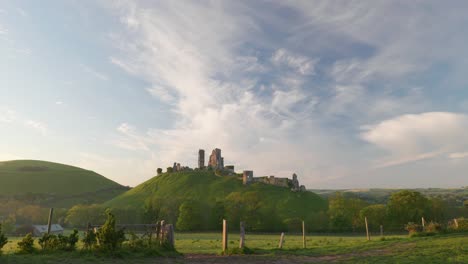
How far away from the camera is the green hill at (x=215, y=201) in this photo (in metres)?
110

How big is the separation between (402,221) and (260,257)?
298ft

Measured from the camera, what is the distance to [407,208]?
101 m

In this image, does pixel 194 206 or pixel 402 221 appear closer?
pixel 402 221

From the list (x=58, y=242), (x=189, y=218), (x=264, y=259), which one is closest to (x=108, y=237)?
(x=58, y=242)

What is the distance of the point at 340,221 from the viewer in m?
97.8

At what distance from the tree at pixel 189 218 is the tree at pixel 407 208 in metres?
57.7

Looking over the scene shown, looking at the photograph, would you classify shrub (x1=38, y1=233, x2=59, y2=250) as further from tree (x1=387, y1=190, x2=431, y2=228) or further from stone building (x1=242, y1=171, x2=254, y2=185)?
stone building (x1=242, y1=171, x2=254, y2=185)

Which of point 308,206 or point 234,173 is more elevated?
point 234,173

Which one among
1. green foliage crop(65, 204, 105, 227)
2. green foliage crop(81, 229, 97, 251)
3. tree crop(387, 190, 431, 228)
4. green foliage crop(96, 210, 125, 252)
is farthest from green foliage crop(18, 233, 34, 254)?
green foliage crop(65, 204, 105, 227)

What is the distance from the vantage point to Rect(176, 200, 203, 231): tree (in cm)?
10562

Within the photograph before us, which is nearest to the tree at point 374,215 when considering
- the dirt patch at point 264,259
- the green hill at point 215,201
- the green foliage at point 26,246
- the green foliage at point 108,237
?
the green hill at point 215,201

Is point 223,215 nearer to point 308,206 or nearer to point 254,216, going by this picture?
point 254,216

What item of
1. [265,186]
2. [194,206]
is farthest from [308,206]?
[194,206]

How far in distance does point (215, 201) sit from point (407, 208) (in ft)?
227
